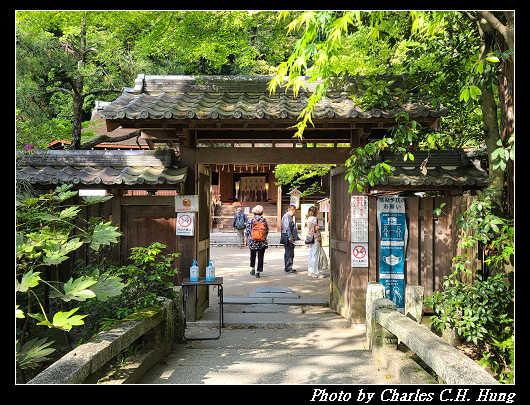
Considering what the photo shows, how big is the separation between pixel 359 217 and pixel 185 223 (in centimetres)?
291

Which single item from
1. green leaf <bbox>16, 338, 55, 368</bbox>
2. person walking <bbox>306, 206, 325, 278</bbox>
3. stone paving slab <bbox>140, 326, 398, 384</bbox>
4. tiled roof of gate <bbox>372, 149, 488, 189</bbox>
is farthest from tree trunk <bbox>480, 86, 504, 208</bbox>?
person walking <bbox>306, 206, 325, 278</bbox>

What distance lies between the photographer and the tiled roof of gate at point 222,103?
6.40 m

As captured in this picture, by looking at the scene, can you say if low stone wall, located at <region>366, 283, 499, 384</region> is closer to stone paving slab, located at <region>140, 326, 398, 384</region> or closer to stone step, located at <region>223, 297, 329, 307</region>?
stone paving slab, located at <region>140, 326, 398, 384</region>

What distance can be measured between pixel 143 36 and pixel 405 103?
859cm

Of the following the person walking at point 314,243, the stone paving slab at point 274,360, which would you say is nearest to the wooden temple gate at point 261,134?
the stone paving slab at point 274,360

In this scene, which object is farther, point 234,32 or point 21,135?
point 234,32

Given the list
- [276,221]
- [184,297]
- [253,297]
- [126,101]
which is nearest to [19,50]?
[126,101]

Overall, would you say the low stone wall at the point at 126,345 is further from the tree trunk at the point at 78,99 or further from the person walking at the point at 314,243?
the tree trunk at the point at 78,99

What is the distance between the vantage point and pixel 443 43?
6.99 metres

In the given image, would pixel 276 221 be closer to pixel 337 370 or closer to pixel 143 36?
pixel 143 36

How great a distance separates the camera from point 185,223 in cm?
738

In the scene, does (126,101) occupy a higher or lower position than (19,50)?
lower

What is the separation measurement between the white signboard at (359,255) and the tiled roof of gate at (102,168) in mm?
3042

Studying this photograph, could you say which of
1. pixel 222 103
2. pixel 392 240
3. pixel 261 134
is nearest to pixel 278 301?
pixel 392 240
